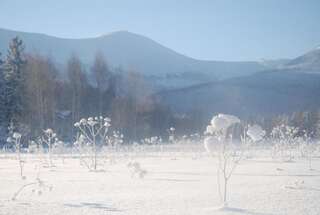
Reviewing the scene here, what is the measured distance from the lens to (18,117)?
28.1m

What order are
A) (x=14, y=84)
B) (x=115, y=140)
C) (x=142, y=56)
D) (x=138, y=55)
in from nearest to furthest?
1. (x=115, y=140)
2. (x=14, y=84)
3. (x=142, y=56)
4. (x=138, y=55)

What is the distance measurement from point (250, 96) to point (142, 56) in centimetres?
6009

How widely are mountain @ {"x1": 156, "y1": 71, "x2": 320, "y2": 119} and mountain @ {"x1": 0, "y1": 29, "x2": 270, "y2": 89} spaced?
18294 mm

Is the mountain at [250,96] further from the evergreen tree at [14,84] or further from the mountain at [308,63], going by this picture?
the evergreen tree at [14,84]

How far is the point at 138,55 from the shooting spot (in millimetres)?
117188

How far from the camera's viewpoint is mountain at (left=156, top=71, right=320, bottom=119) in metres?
53.7

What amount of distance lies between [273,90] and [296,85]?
6.84 metres

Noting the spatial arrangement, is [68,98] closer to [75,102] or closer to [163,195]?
[75,102]

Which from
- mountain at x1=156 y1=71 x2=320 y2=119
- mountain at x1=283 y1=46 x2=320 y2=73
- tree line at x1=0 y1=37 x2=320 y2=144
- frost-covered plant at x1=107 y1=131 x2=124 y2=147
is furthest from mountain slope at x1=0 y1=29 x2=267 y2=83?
frost-covered plant at x1=107 y1=131 x2=124 y2=147

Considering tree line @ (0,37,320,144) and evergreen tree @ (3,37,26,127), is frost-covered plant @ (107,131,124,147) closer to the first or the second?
tree line @ (0,37,320,144)

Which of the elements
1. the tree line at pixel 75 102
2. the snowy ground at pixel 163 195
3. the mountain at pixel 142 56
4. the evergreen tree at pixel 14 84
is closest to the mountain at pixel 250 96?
the tree line at pixel 75 102

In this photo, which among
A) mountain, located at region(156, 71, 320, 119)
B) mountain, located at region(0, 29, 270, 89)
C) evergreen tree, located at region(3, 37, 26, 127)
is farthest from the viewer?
mountain, located at region(0, 29, 270, 89)

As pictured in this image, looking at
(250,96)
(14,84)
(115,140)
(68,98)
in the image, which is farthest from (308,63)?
(115,140)

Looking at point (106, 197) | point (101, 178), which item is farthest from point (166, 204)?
point (101, 178)
